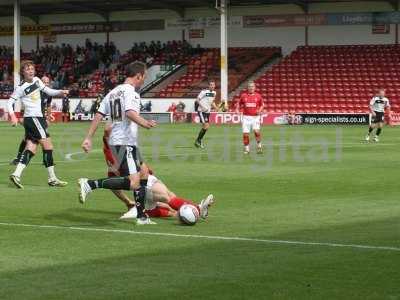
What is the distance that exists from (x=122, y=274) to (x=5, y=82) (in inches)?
2452

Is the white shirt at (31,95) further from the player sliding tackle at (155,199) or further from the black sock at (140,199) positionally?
the black sock at (140,199)

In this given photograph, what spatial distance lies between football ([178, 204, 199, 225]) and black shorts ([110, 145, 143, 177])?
804mm

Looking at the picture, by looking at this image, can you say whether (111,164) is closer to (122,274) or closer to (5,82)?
(122,274)

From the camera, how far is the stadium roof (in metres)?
64.2

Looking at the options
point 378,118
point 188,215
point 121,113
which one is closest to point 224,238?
point 188,215

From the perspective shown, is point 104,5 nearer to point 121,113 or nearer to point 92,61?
point 92,61

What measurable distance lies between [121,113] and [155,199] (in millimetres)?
1301

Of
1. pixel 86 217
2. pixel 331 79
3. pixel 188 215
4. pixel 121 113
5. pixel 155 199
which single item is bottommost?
pixel 86 217

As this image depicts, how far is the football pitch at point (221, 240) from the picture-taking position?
27.2 ft

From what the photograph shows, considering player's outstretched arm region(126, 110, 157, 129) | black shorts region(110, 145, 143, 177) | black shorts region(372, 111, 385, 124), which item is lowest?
black shorts region(110, 145, 143, 177)

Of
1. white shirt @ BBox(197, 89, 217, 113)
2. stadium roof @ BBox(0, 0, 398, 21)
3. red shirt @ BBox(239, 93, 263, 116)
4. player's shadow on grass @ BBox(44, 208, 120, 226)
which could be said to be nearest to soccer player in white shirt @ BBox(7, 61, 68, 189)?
player's shadow on grass @ BBox(44, 208, 120, 226)

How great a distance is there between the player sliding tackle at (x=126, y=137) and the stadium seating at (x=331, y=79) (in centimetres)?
4411

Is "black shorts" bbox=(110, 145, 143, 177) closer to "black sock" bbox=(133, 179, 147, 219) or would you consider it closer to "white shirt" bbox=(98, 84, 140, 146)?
"white shirt" bbox=(98, 84, 140, 146)

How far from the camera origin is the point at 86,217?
13375 millimetres
